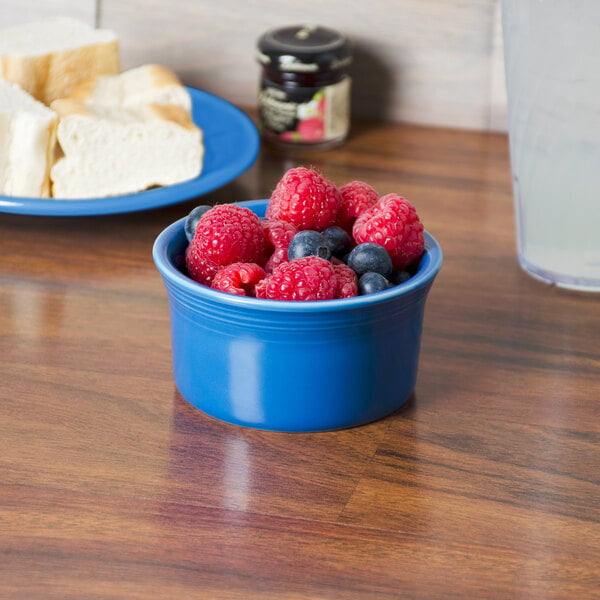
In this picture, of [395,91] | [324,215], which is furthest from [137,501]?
[395,91]

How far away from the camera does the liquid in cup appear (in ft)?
2.75

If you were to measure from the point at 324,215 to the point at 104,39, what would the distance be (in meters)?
0.59

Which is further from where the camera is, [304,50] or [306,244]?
[304,50]

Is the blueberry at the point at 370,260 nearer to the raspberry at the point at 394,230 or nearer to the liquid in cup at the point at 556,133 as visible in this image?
the raspberry at the point at 394,230

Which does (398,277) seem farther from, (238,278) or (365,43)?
(365,43)

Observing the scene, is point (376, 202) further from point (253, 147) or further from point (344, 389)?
point (253, 147)

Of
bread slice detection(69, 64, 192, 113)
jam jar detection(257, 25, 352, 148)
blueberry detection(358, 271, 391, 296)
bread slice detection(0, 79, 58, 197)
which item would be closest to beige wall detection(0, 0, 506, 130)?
jam jar detection(257, 25, 352, 148)

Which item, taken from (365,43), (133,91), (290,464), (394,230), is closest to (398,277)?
(394,230)

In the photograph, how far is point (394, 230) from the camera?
2.34 feet

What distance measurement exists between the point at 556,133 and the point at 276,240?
30 cm

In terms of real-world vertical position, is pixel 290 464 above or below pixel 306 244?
below

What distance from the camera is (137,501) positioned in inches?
25.5

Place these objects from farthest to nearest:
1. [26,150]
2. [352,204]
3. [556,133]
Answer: [26,150] → [556,133] → [352,204]

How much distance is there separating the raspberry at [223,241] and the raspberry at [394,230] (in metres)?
0.07
